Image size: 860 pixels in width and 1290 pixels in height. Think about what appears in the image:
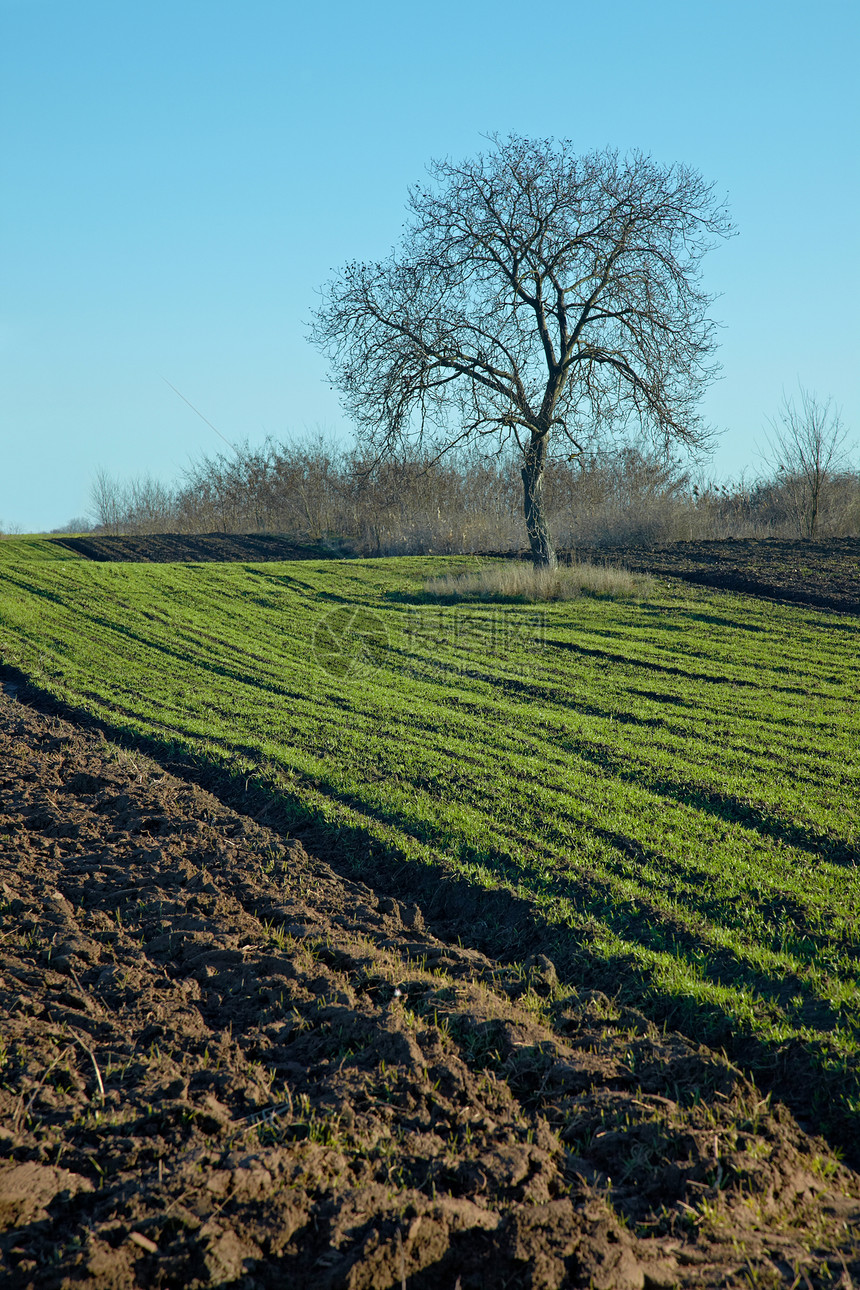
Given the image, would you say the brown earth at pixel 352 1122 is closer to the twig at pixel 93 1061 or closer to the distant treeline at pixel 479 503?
the twig at pixel 93 1061

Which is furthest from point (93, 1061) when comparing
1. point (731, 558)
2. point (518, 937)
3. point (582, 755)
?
point (731, 558)

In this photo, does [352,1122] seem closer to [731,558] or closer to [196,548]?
[731,558]

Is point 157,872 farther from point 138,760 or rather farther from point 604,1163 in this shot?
point 604,1163

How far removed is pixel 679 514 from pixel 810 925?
913 inches

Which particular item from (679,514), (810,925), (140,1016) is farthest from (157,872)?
(679,514)

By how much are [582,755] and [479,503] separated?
96.9 ft

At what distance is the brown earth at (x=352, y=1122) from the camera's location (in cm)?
262

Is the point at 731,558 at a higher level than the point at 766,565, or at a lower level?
higher

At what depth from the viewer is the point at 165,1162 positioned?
296 centimetres

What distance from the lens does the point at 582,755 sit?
866 centimetres

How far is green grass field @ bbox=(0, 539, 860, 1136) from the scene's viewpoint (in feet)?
15.7

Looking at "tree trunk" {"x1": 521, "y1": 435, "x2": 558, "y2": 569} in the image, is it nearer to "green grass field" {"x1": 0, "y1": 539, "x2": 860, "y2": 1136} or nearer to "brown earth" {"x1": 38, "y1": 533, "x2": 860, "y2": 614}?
"brown earth" {"x1": 38, "y1": 533, "x2": 860, "y2": 614}

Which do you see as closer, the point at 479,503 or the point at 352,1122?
the point at 352,1122

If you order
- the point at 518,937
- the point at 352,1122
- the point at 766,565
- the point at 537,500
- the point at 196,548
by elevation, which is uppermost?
the point at 537,500
